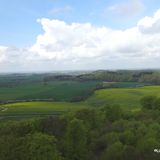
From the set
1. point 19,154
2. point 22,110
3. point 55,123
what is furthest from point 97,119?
point 22,110

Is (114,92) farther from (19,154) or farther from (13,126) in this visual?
(19,154)

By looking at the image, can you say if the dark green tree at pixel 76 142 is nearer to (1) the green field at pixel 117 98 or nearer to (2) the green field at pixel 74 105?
(2) the green field at pixel 74 105

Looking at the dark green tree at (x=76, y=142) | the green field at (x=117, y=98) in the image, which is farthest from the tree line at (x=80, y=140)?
the green field at (x=117, y=98)

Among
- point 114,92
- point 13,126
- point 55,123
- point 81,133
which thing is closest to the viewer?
point 81,133

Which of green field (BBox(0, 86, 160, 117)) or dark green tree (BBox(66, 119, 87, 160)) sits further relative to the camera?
green field (BBox(0, 86, 160, 117))

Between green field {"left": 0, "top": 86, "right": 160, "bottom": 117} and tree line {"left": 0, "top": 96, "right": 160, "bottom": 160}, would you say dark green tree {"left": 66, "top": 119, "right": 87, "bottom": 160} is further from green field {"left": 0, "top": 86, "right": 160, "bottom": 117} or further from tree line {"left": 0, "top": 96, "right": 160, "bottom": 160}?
green field {"left": 0, "top": 86, "right": 160, "bottom": 117}

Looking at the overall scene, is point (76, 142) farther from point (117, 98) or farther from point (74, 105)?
point (117, 98)

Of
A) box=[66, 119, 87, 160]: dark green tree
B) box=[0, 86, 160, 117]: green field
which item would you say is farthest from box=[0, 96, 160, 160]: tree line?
box=[0, 86, 160, 117]: green field

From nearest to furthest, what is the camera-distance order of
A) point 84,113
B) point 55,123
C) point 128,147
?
point 128,147, point 55,123, point 84,113
